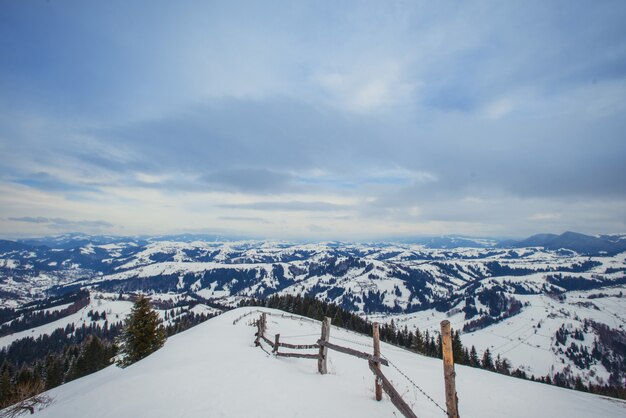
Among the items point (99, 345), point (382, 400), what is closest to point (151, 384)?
point (382, 400)

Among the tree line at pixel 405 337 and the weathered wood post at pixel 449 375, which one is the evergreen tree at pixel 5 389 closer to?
the tree line at pixel 405 337

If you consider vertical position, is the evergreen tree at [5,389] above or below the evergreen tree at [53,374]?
above

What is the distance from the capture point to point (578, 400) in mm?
17844

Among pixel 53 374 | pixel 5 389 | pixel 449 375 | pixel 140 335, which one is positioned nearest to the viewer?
pixel 449 375

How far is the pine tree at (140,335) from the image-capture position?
33.7 metres

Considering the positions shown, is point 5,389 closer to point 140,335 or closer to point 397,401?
point 140,335

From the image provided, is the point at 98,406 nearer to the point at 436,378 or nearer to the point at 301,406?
the point at 301,406

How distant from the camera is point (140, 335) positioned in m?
33.9

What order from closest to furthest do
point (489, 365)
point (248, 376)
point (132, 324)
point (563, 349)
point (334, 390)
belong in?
point (334, 390), point (248, 376), point (132, 324), point (489, 365), point (563, 349)

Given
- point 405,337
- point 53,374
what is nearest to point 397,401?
point 53,374

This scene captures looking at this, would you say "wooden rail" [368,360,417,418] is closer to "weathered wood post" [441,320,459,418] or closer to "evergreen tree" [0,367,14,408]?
"weathered wood post" [441,320,459,418]

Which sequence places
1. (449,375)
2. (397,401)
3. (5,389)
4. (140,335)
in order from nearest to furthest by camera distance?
(449,375) < (397,401) < (140,335) < (5,389)

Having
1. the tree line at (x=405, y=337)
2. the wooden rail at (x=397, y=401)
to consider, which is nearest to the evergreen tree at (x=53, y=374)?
the tree line at (x=405, y=337)

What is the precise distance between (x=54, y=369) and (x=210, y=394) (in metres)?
69.7
